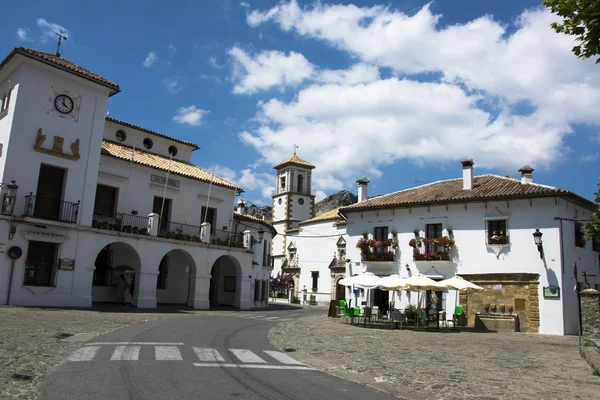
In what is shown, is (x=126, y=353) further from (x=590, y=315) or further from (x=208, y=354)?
(x=590, y=315)

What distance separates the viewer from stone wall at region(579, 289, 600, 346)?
1425 cm

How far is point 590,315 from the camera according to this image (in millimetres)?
14391

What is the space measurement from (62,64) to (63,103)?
1.74 meters

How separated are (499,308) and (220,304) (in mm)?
16886

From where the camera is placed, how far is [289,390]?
7.36m

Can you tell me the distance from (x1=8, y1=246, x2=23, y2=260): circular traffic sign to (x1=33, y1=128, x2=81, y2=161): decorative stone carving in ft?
14.3

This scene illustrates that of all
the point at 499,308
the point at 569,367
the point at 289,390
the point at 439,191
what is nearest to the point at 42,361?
the point at 289,390

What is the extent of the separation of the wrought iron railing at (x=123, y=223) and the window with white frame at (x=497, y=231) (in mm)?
17278

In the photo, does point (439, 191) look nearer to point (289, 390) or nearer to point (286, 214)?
point (289, 390)

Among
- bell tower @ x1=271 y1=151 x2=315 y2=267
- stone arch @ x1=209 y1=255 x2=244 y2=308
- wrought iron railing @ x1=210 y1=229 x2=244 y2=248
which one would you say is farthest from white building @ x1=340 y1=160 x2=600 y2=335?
bell tower @ x1=271 y1=151 x2=315 y2=267

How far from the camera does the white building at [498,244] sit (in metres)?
21.9

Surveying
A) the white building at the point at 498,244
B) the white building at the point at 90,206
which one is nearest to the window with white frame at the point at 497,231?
the white building at the point at 498,244

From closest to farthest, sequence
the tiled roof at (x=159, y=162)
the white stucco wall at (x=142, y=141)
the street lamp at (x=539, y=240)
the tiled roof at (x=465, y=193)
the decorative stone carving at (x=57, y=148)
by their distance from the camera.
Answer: the decorative stone carving at (x=57, y=148) < the street lamp at (x=539, y=240) < the tiled roof at (x=465, y=193) < the tiled roof at (x=159, y=162) < the white stucco wall at (x=142, y=141)

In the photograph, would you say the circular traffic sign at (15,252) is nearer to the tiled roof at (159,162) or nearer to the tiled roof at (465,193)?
the tiled roof at (159,162)
